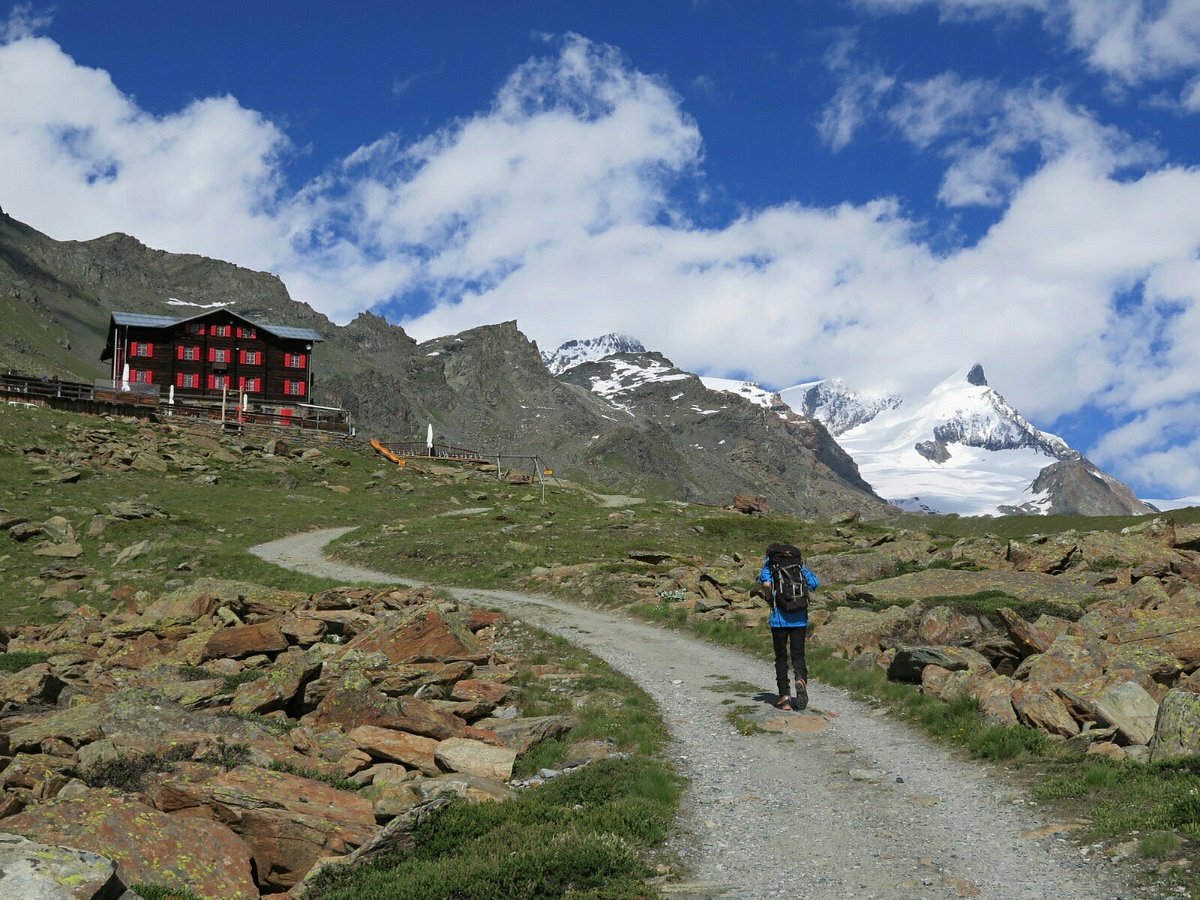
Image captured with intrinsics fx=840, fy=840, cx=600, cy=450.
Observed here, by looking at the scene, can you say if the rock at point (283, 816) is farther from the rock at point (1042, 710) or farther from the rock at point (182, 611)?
the rock at point (182, 611)

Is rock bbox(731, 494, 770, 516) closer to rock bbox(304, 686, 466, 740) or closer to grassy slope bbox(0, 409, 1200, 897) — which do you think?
grassy slope bbox(0, 409, 1200, 897)

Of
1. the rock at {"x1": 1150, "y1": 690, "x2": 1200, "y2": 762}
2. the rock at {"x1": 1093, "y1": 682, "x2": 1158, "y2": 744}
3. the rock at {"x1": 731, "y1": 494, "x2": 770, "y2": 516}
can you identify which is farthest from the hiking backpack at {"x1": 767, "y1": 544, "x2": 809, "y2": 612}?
the rock at {"x1": 731, "y1": 494, "x2": 770, "y2": 516}

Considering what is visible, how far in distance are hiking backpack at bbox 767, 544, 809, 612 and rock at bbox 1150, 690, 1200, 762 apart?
6.43 metres

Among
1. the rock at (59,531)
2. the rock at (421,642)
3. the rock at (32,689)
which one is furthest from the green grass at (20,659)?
the rock at (59,531)

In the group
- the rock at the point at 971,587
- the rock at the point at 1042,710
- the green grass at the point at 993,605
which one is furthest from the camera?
the rock at the point at 971,587

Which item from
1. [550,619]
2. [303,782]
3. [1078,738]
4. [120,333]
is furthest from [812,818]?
[120,333]

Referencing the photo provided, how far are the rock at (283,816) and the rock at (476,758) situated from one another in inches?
72.1

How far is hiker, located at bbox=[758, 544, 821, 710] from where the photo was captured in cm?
1714

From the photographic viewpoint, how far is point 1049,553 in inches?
1281

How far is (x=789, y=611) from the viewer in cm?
1745

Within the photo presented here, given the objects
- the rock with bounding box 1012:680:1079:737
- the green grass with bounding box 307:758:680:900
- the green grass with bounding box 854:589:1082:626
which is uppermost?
the green grass with bounding box 854:589:1082:626

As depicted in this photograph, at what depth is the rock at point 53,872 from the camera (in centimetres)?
759

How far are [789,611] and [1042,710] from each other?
16.2 feet

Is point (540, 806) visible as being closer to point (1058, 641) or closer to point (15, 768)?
point (15, 768)
